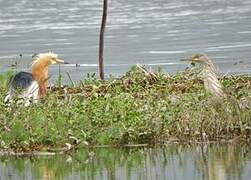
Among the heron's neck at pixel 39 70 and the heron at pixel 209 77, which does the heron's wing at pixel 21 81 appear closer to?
the heron's neck at pixel 39 70

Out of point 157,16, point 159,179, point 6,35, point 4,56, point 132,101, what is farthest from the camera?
point 157,16

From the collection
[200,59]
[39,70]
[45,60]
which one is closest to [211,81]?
[200,59]

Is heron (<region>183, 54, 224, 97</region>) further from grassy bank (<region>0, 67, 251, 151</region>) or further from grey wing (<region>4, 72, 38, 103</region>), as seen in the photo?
grey wing (<region>4, 72, 38, 103</region>)

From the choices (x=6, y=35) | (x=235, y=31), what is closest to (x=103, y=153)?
(x=235, y=31)

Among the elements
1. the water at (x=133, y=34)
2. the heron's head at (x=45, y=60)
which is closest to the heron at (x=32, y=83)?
the heron's head at (x=45, y=60)

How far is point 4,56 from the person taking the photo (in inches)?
1054

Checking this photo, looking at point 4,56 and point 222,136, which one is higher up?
point 4,56

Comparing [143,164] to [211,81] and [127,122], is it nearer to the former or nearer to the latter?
[127,122]

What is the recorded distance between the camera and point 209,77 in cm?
1538

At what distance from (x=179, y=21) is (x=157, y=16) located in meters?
3.71

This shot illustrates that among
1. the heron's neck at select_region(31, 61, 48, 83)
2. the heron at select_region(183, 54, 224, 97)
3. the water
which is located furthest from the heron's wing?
the water

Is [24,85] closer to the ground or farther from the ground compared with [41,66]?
closer to the ground

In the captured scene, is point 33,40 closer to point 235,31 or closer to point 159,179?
point 235,31

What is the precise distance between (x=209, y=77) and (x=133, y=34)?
16160 millimetres
